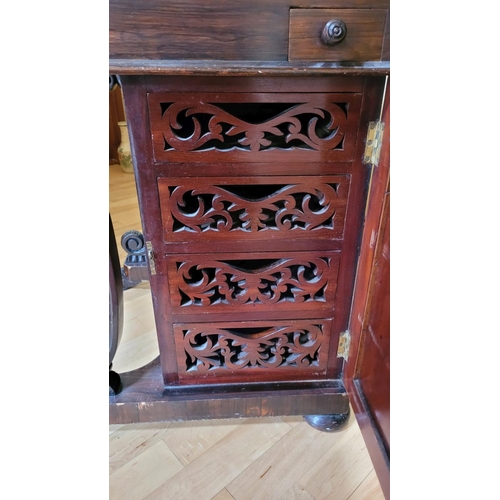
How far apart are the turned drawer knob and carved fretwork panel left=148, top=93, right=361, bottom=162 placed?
76 millimetres

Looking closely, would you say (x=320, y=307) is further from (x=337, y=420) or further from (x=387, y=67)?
(x=387, y=67)

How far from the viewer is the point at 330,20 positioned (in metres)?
0.51

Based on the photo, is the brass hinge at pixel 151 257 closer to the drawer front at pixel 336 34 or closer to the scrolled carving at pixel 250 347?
the scrolled carving at pixel 250 347

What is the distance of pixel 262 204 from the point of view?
2.07 feet

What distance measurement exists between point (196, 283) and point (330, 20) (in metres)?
0.44

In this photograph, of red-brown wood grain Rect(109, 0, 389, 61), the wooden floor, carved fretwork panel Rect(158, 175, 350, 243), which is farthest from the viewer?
the wooden floor

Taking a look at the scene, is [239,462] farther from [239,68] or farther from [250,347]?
[239,68]

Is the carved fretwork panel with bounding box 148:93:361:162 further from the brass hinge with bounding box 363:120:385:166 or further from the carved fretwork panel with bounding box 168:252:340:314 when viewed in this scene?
the carved fretwork panel with bounding box 168:252:340:314

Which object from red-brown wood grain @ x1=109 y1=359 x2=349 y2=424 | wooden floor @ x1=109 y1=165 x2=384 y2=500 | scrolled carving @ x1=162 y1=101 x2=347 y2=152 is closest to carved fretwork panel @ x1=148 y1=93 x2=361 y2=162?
scrolled carving @ x1=162 y1=101 x2=347 y2=152

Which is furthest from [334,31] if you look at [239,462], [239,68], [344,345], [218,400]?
[239,462]

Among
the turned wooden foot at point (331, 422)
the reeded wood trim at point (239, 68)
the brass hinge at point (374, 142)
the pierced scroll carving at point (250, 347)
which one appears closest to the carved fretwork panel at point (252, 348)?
the pierced scroll carving at point (250, 347)

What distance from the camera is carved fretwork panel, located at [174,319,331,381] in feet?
2.44

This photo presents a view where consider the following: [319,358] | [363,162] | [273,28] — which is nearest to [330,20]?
[273,28]

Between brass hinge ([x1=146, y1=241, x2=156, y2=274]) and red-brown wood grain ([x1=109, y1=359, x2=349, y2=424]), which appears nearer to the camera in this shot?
brass hinge ([x1=146, y1=241, x2=156, y2=274])
